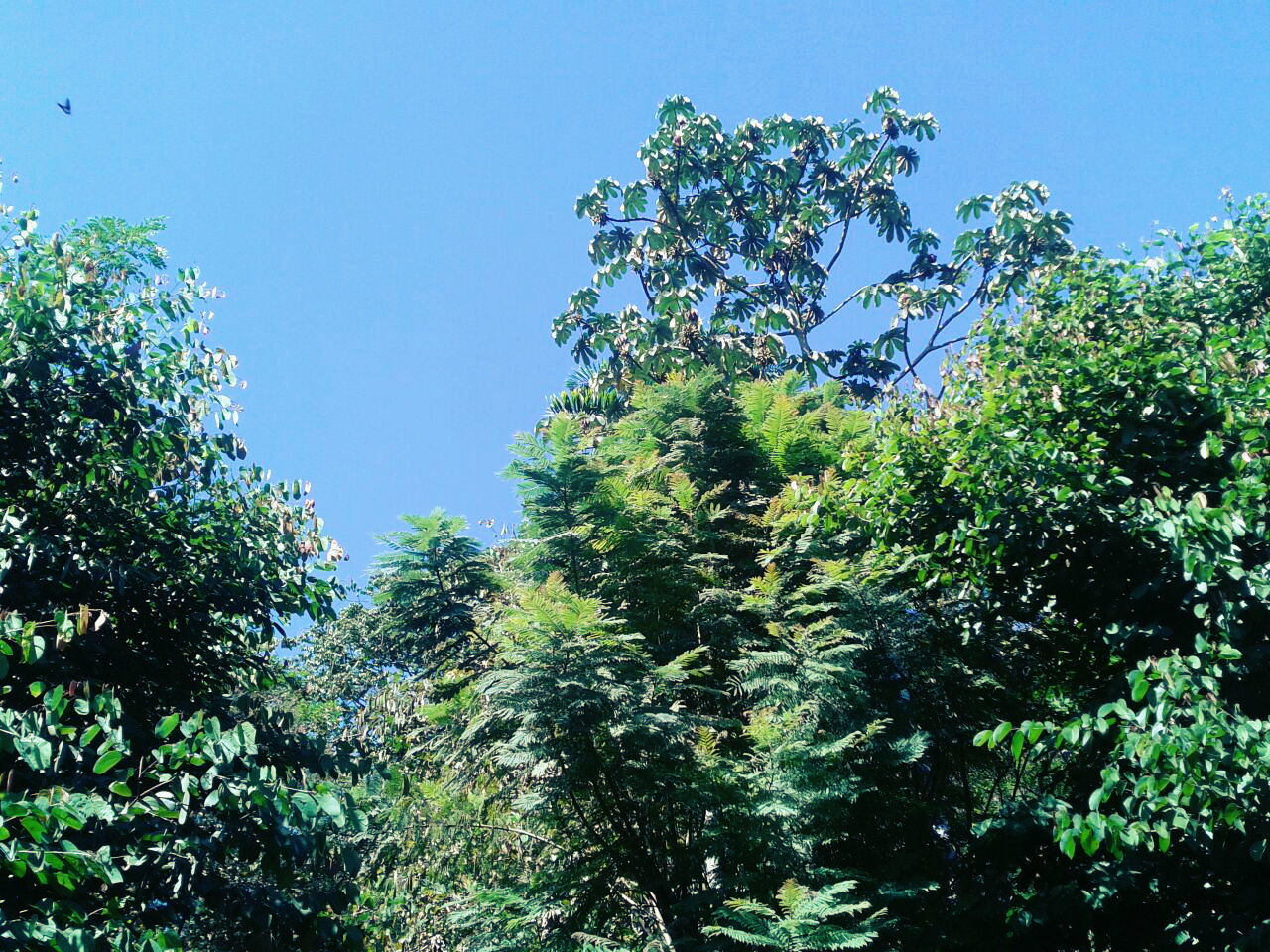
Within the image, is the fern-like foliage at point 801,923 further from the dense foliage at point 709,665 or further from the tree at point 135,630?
the tree at point 135,630

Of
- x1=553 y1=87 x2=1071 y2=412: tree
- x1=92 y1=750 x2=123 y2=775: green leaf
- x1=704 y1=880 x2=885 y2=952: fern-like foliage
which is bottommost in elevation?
x1=704 y1=880 x2=885 y2=952: fern-like foliage

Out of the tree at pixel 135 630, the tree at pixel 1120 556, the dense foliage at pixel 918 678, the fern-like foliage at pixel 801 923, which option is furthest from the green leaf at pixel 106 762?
the tree at pixel 1120 556

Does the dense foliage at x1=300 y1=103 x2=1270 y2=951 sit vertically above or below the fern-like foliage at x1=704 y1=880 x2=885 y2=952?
above

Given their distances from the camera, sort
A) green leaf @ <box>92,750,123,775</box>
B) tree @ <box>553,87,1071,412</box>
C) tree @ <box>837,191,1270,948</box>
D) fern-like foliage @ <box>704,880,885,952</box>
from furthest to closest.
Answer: tree @ <box>553,87,1071,412</box>, fern-like foliage @ <box>704,880,885,952</box>, tree @ <box>837,191,1270,948</box>, green leaf @ <box>92,750,123,775</box>

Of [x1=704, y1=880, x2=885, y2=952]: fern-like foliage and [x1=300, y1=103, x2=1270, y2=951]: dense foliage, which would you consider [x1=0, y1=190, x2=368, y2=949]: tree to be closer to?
[x1=300, y1=103, x2=1270, y2=951]: dense foliage

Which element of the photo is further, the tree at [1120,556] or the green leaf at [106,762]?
the tree at [1120,556]

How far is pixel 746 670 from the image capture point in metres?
6.89

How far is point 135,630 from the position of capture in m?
6.49

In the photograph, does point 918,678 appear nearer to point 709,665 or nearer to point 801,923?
point 709,665

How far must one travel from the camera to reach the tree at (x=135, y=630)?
4.21 metres

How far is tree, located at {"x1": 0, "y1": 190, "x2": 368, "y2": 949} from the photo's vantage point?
4.21m

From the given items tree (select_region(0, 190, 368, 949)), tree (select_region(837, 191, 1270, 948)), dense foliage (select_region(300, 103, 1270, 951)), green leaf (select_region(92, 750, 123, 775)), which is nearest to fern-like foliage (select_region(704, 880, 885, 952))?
dense foliage (select_region(300, 103, 1270, 951))

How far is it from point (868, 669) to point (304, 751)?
436 centimetres

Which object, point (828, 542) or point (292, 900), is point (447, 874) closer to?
point (292, 900)
